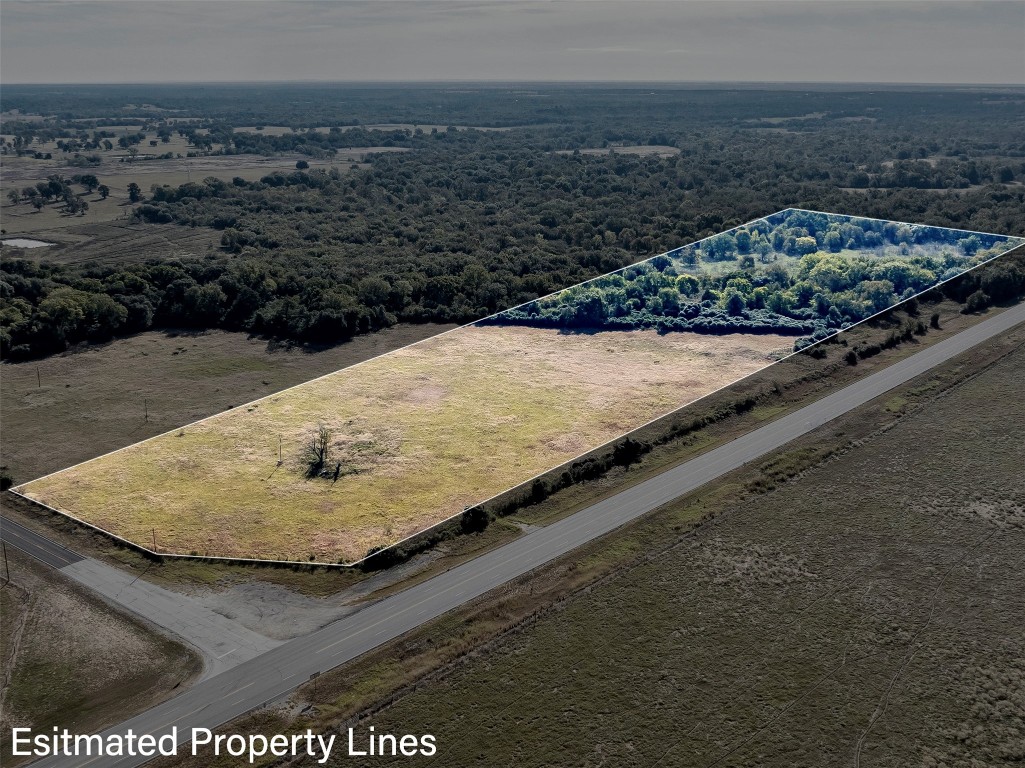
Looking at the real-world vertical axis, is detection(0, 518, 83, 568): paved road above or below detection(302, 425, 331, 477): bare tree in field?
below

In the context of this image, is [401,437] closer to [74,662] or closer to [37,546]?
[74,662]

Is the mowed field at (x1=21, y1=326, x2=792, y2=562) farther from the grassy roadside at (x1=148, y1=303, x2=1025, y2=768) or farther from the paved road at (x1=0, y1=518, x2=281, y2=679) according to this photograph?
the grassy roadside at (x1=148, y1=303, x2=1025, y2=768)

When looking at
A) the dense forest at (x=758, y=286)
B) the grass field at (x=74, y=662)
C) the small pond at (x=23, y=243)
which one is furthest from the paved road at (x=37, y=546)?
the small pond at (x=23, y=243)

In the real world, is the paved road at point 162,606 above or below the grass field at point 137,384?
below

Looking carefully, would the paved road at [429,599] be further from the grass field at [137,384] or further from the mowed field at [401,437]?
the grass field at [137,384]

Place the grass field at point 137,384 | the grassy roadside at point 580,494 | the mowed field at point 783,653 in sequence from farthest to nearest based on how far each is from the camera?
the grass field at point 137,384, the grassy roadside at point 580,494, the mowed field at point 783,653

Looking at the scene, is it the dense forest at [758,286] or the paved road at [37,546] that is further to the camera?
the paved road at [37,546]

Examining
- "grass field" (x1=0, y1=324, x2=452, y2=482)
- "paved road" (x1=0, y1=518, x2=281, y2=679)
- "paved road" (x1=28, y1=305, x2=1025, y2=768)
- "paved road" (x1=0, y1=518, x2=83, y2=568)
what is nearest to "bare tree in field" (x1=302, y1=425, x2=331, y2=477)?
"paved road" (x1=28, y1=305, x2=1025, y2=768)
